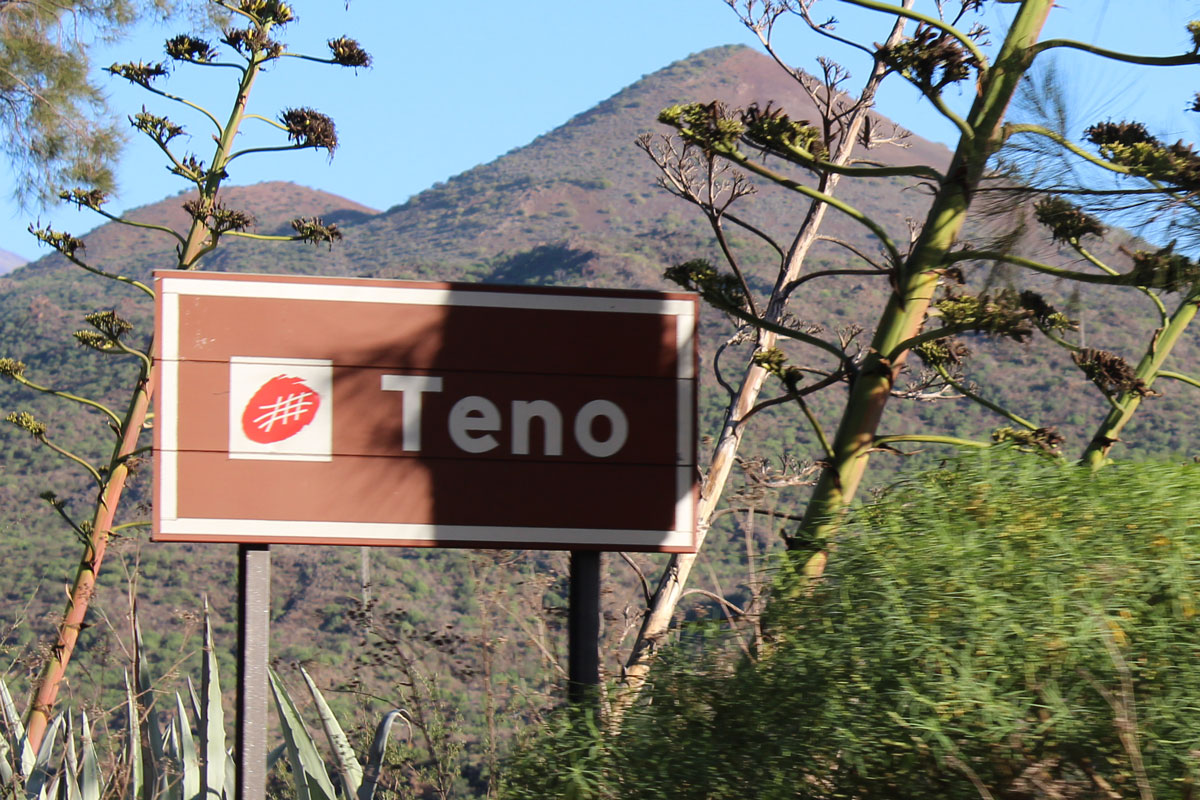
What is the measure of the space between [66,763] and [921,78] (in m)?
4.34

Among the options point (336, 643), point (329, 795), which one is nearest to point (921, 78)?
point (329, 795)

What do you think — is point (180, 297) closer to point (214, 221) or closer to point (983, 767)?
point (983, 767)

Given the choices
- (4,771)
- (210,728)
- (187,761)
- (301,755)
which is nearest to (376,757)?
(301,755)

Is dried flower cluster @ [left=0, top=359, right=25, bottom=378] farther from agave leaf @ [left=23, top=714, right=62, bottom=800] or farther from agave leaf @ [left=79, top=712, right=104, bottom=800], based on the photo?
agave leaf @ [left=79, top=712, right=104, bottom=800]

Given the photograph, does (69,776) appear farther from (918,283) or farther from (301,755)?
(918,283)

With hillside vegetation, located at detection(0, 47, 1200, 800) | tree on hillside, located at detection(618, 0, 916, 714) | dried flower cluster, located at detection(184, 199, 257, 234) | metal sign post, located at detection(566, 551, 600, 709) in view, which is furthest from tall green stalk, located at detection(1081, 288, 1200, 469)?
dried flower cluster, located at detection(184, 199, 257, 234)

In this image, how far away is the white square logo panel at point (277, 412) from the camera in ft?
12.7

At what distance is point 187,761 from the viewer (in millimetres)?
4719

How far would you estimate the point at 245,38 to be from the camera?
25.1 feet

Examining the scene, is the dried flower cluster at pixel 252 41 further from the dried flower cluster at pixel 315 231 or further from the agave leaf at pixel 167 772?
the agave leaf at pixel 167 772

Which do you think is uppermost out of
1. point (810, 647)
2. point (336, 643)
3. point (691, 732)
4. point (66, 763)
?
point (810, 647)

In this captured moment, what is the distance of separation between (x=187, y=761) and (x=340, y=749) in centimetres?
82

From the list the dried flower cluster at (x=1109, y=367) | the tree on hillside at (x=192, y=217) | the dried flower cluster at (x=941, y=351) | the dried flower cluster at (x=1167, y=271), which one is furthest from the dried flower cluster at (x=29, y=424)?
the dried flower cluster at (x=1167, y=271)

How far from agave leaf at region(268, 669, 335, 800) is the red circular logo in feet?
3.34
